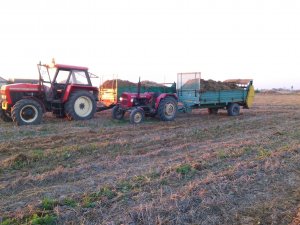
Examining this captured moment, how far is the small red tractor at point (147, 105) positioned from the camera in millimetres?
12641

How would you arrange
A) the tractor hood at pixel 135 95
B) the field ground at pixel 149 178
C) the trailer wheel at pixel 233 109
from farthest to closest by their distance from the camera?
the trailer wheel at pixel 233 109 → the tractor hood at pixel 135 95 → the field ground at pixel 149 178

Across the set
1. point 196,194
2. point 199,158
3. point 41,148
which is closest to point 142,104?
point 41,148

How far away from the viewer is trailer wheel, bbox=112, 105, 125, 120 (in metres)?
13.3

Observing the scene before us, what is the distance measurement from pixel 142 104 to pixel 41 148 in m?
5.69

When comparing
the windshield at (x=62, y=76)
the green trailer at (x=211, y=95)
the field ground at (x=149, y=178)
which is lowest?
the field ground at (x=149, y=178)

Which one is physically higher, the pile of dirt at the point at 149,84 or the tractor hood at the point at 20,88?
the pile of dirt at the point at 149,84

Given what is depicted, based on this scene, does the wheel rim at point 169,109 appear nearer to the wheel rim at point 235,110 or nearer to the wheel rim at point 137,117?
the wheel rim at point 137,117

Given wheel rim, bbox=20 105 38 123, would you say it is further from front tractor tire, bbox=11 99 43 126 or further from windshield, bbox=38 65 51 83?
windshield, bbox=38 65 51 83

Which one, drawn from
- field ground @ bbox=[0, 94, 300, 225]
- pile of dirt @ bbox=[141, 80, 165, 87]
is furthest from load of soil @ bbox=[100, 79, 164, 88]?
field ground @ bbox=[0, 94, 300, 225]

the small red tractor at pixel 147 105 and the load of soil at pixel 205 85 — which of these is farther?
the load of soil at pixel 205 85

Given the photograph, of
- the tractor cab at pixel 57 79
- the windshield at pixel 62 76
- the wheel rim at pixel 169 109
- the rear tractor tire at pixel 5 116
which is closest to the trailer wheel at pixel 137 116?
the wheel rim at pixel 169 109

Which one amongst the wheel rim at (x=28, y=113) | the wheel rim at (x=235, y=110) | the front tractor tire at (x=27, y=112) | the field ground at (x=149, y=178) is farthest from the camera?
the wheel rim at (x=235, y=110)

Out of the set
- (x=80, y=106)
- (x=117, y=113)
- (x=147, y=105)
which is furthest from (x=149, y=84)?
(x=80, y=106)

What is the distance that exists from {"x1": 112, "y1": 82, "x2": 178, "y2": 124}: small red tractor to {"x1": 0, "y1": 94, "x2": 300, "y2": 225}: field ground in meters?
3.06
